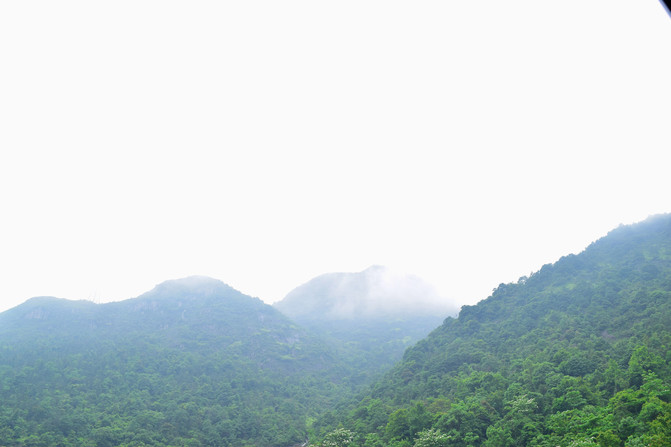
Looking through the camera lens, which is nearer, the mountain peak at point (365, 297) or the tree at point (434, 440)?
the tree at point (434, 440)

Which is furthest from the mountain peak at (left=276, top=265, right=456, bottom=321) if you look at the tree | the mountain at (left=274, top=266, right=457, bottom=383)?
the tree

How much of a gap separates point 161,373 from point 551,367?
70.4 metres

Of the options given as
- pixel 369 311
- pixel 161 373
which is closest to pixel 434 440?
pixel 161 373

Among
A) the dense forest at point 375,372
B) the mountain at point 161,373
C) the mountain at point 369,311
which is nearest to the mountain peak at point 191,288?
the mountain at point 161,373

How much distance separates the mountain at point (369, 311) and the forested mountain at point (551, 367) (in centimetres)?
3961

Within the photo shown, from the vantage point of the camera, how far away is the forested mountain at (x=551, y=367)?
2998 cm

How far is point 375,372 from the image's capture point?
94.8 m

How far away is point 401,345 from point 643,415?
91.6 metres

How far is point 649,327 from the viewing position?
140ft

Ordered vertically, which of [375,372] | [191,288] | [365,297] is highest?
[191,288]

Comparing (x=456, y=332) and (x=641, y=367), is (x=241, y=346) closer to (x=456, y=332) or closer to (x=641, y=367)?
(x=456, y=332)

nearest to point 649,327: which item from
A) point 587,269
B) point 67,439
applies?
point 587,269

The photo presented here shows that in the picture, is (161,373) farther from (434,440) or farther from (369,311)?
(369,311)

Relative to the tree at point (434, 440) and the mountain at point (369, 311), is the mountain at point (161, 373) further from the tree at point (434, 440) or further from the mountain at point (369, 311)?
the tree at point (434, 440)
